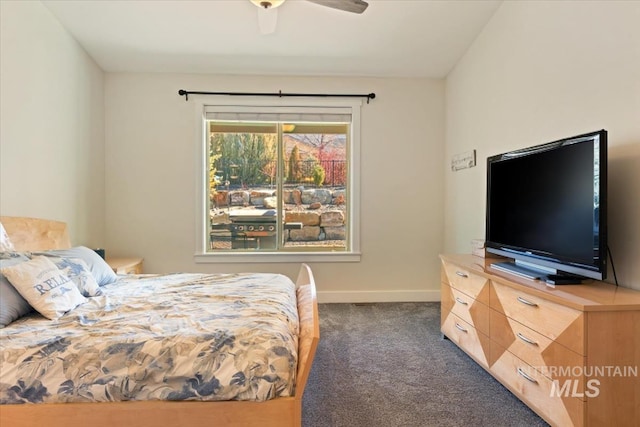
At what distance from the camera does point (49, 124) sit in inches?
116

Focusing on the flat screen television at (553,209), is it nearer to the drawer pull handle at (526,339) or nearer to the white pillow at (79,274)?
the drawer pull handle at (526,339)

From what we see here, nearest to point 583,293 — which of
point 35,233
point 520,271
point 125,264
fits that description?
point 520,271

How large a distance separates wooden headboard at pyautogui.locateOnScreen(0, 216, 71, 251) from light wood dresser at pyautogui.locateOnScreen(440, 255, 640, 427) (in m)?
3.15

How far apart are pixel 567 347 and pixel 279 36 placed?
10.5 feet

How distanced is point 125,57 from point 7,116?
4.93 ft

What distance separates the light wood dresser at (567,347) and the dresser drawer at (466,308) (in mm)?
50

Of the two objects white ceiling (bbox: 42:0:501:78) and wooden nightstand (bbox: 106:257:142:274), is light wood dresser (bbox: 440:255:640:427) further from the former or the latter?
wooden nightstand (bbox: 106:257:142:274)

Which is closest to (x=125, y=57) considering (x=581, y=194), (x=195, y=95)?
(x=195, y=95)

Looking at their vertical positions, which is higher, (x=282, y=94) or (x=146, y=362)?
(x=282, y=94)

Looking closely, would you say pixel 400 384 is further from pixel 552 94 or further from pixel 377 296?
pixel 552 94

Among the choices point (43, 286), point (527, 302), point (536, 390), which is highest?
point (43, 286)

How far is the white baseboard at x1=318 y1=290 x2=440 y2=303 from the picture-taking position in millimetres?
4055

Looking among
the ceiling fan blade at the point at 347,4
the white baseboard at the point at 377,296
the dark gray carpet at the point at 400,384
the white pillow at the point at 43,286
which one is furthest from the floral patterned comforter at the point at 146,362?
the white baseboard at the point at 377,296

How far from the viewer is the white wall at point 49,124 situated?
2.50 m
